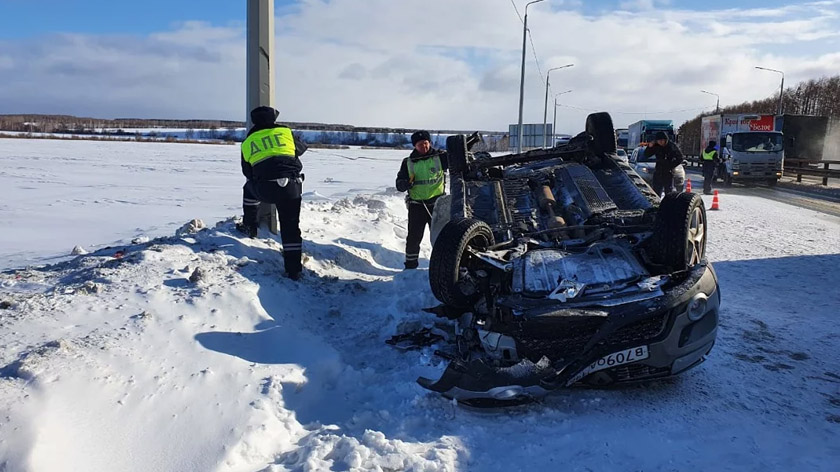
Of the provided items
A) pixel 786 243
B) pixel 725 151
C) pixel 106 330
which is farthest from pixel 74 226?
pixel 725 151

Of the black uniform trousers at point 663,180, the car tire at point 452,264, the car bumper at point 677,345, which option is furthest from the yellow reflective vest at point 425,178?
the black uniform trousers at point 663,180

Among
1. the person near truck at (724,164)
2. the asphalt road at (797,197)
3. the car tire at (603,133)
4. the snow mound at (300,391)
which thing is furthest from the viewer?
the person near truck at (724,164)

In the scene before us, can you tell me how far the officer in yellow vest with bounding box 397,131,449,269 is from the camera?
745cm

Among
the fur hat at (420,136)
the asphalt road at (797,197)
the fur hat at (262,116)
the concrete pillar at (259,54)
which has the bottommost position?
the asphalt road at (797,197)

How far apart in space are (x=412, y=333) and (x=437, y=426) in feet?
5.26

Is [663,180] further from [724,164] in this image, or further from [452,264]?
[724,164]

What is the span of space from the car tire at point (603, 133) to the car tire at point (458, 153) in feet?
4.59

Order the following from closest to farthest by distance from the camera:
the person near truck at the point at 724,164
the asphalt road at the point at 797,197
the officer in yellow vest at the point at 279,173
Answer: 1. the officer in yellow vest at the point at 279,173
2. the asphalt road at the point at 797,197
3. the person near truck at the point at 724,164

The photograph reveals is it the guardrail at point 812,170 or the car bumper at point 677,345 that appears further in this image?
the guardrail at point 812,170

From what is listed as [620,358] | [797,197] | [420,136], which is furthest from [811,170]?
[620,358]

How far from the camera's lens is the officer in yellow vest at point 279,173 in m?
5.82

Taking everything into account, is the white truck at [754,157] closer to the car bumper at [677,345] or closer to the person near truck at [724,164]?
the person near truck at [724,164]

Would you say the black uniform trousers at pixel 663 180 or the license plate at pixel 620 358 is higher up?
the black uniform trousers at pixel 663 180

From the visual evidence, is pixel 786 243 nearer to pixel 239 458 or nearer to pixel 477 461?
pixel 477 461
